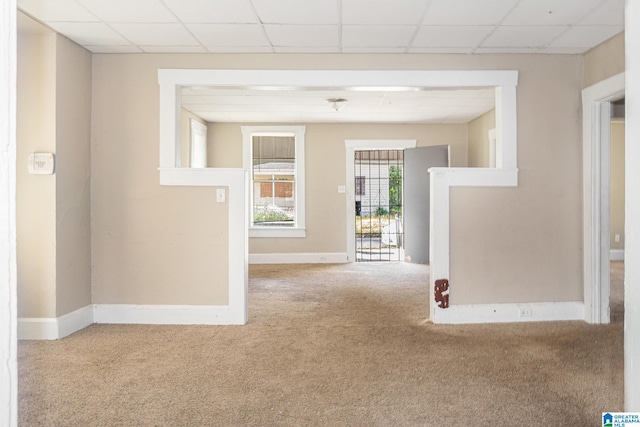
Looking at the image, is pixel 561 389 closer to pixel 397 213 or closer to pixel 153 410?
pixel 153 410

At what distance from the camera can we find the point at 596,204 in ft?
11.7

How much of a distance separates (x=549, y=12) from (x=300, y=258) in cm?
489

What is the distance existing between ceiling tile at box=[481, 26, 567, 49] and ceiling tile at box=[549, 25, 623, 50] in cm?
8

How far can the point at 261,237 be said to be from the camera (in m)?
6.91

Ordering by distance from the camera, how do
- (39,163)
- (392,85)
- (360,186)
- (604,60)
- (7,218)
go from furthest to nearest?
1. (360,186)
2. (392,85)
3. (604,60)
4. (39,163)
5. (7,218)

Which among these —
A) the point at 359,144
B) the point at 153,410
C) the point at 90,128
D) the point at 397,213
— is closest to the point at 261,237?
the point at 359,144

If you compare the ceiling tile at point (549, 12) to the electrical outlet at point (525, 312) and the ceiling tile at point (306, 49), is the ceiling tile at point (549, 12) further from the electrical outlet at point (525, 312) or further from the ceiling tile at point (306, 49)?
the electrical outlet at point (525, 312)

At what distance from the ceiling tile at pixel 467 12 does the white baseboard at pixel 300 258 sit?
14.5ft

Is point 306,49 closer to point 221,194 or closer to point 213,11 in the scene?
point 213,11

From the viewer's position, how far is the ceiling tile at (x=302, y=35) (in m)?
3.11

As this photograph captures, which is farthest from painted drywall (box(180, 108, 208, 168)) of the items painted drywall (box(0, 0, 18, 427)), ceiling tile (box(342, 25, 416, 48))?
painted drywall (box(0, 0, 18, 427))

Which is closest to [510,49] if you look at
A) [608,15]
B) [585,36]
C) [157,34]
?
[585,36]

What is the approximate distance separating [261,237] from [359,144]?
7.15 feet

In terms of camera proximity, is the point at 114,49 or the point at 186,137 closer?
the point at 114,49
